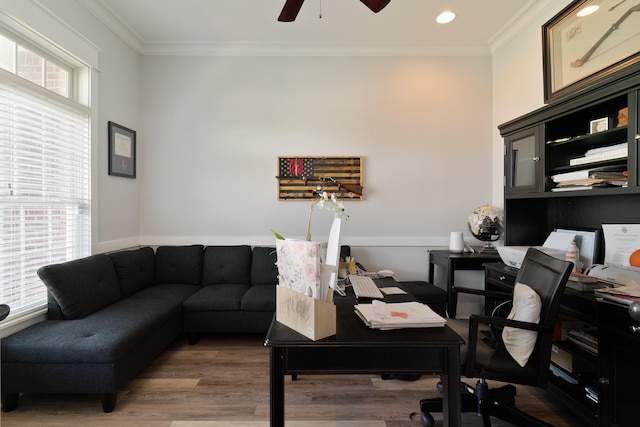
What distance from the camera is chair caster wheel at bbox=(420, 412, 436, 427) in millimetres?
1675

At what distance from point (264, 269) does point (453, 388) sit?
2264mm

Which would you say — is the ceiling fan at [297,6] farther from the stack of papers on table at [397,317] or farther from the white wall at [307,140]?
the stack of papers on table at [397,317]

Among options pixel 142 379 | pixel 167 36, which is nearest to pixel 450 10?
pixel 167 36

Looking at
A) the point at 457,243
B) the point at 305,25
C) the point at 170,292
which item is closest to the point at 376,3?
the point at 305,25

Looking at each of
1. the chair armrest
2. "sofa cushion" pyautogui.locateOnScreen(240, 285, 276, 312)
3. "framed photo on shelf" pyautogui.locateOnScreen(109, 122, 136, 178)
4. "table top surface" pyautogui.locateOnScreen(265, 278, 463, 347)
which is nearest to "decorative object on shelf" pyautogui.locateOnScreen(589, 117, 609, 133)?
the chair armrest

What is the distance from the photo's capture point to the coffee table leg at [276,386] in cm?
110

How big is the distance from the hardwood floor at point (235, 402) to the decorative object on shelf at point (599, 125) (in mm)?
1803

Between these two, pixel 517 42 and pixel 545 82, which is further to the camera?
pixel 517 42

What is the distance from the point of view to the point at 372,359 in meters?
1.12

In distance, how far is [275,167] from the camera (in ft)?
10.8

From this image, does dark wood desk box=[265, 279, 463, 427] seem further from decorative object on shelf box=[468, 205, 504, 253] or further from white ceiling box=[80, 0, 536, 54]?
white ceiling box=[80, 0, 536, 54]

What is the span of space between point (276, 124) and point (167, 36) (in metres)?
1.46

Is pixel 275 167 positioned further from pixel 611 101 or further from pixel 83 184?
pixel 611 101

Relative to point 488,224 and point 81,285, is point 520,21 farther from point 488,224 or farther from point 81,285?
point 81,285
